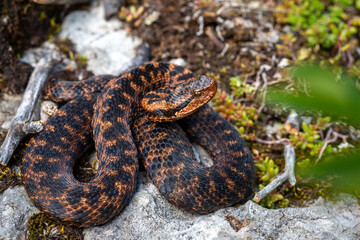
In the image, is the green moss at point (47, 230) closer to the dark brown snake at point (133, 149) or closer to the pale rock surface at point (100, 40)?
the dark brown snake at point (133, 149)

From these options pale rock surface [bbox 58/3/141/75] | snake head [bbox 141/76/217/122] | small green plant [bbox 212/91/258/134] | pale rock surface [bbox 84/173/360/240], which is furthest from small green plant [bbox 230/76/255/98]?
pale rock surface [bbox 84/173/360/240]

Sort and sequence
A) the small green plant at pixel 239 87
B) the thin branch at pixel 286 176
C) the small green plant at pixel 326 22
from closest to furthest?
the thin branch at pixel 286 176, the small green plant at pixel 239 87, the small green plant at pixel 326 22

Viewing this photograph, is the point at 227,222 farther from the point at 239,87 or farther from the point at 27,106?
the point at 27,106

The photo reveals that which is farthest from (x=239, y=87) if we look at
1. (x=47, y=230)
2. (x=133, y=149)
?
(x=47, y=230)

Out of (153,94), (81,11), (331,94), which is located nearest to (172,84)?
(153,94)

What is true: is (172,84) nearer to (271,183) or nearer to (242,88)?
(242,88)

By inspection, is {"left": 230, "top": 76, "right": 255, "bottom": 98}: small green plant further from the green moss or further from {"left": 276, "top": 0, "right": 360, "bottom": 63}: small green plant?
the green moss

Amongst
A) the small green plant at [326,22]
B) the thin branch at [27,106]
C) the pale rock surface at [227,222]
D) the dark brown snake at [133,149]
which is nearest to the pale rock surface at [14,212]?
the dark brown snake at [133,149]

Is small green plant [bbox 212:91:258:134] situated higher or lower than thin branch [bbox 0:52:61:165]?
lower
